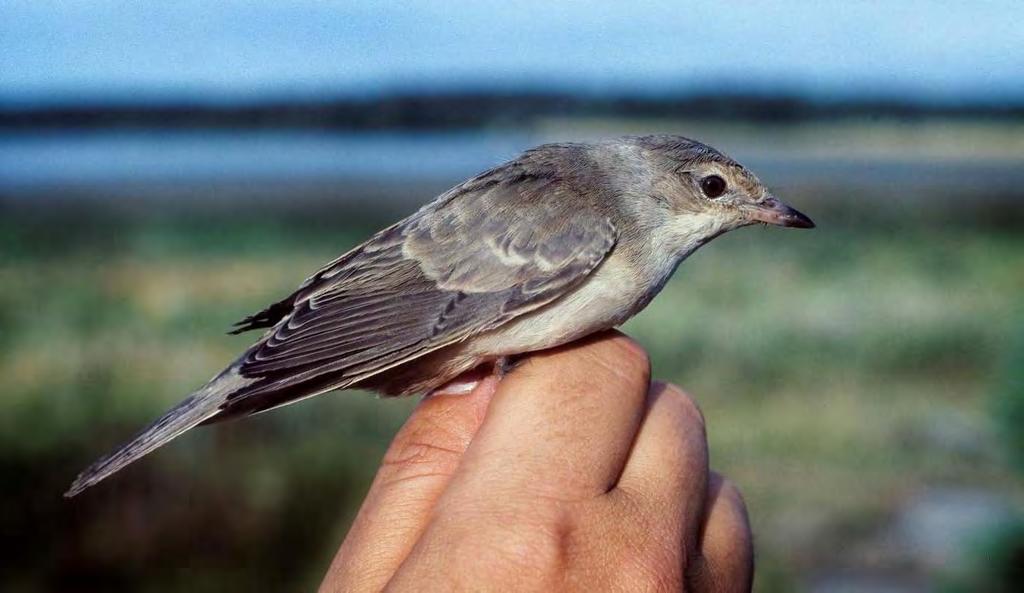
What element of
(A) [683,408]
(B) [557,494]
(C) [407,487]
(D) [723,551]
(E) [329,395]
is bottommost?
(E) [329,395]

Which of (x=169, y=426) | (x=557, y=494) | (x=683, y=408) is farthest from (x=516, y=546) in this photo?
(x=169, y=426)

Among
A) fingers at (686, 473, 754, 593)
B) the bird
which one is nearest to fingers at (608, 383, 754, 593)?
fingers at (686, 473, 754, 593)

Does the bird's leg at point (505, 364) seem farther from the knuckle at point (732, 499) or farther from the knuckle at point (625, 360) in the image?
the knuckle at point (732, 499)

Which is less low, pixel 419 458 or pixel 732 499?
pixel 419 458

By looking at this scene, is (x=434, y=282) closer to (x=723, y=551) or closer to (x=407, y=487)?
(x=407, y=487)

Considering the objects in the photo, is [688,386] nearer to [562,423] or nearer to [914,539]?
[914,539]

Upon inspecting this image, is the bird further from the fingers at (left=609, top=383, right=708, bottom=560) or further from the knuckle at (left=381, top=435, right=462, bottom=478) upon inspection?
the fingers at (left=609, top=383, right=708, bottom=560)

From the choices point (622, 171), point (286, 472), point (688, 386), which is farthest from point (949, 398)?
point (622, 171)
